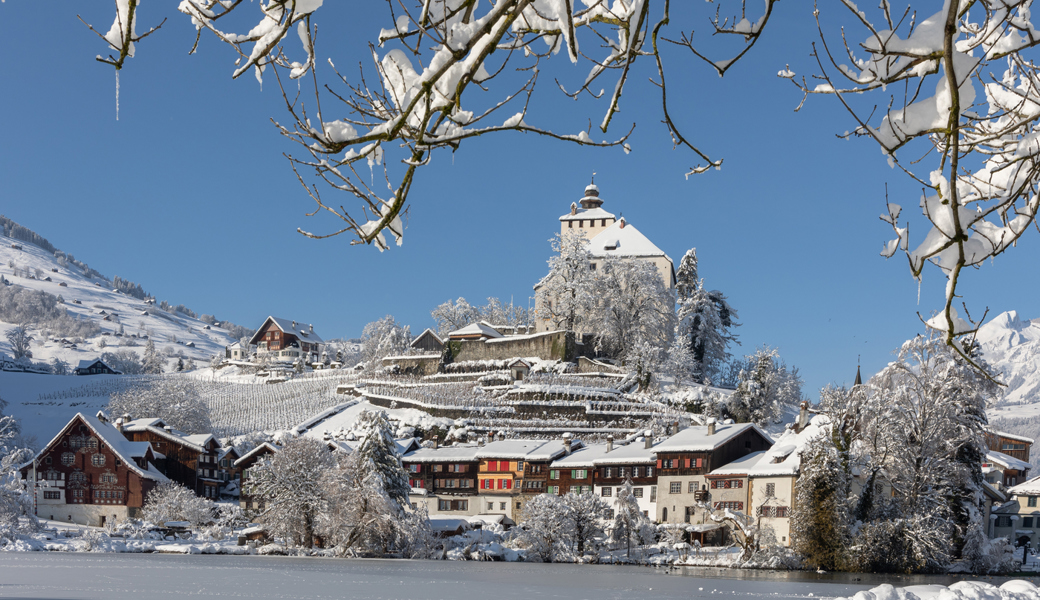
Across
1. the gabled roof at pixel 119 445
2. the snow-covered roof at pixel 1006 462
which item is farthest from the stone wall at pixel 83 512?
the snow-covered roof at pixel 1006 462

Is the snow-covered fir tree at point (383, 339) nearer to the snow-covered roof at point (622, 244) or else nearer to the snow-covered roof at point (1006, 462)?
the snow-covered roof at point (622, 244)

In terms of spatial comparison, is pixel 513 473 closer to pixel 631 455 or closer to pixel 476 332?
pixel 631 455

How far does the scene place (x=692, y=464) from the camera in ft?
156

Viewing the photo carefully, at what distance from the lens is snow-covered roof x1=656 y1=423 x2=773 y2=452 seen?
47438 millimetres

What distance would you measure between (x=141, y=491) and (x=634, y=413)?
109 feet

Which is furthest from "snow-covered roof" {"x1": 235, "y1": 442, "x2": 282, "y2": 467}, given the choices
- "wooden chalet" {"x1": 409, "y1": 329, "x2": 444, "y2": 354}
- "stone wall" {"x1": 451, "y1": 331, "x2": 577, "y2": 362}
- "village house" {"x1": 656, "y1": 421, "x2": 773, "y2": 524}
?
"wooden chalet" {"x1": 409, "y1": 329, "x2": 444, "y2": 354}

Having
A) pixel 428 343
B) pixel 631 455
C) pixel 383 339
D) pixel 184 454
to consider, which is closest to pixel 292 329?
pixel 383 339

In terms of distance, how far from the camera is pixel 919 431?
36156mm

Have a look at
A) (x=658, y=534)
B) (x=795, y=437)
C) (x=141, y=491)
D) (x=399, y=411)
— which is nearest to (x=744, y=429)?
(x=795, y=437)

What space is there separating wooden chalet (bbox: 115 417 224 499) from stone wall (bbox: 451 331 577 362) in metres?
21.9

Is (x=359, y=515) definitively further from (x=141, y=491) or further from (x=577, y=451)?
(x=141, y=491)

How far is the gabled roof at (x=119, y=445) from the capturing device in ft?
183

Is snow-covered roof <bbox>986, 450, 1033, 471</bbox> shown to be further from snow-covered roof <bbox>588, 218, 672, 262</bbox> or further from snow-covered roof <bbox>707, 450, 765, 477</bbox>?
snow-covered roof <bbox>588, 218, 672, 262</bbox>

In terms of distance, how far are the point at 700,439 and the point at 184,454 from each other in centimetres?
3629
